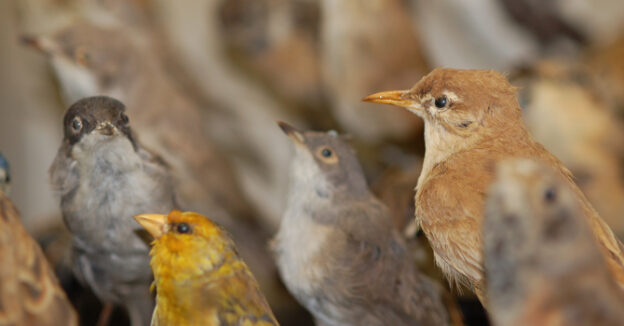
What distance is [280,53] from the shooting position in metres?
3.21

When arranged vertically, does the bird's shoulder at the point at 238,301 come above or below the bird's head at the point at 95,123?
below

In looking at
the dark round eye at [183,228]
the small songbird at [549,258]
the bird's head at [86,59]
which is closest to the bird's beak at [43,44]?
the bird's head at [86,59]

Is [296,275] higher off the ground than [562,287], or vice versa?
[562,287]

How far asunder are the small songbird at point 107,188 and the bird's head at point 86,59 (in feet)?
2.59

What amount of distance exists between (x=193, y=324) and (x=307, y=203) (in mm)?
512

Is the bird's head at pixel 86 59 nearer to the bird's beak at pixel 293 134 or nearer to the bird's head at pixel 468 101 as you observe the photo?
the bird's beak at pixel 293 134

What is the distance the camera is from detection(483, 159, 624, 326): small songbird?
962mm

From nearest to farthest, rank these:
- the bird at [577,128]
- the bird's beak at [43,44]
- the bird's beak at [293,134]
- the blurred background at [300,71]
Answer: the bird's beak at [293,134]
the bird's beak at [43,44]
the blurred background at [300,71]
the bird at [577,128]

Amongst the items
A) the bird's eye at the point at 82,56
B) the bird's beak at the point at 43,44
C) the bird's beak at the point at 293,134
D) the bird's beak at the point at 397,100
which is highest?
the bird's beak at the point at 43,44

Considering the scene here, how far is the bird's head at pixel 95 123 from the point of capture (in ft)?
4.59

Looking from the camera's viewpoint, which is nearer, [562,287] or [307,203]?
[562,287]

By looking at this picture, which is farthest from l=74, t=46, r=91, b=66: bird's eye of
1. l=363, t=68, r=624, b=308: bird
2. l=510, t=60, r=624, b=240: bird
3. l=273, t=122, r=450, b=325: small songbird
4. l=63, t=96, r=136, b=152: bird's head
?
l=510, t=60, r=624, b=240: bird

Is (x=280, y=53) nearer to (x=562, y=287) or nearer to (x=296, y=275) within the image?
(x=296, y=275)

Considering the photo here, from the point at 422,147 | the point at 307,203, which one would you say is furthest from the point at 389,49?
the point at 307,203
